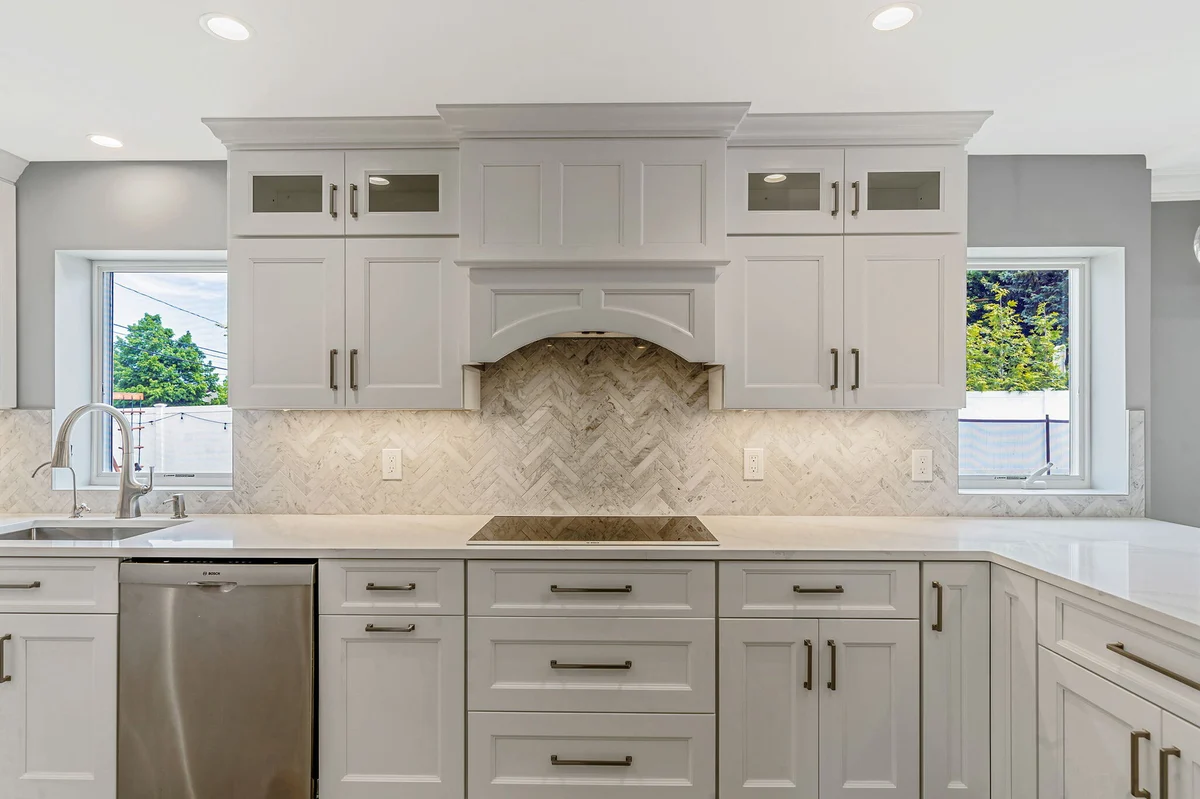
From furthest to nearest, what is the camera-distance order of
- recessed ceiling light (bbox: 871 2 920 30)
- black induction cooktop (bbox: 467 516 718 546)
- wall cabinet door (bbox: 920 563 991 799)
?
black induction cooktop (bbox: 467 516 718 546) < wall cabinet door (bbox: 920 563 991 799) < recessed ceiling light (bbox: 871 2 920 30)

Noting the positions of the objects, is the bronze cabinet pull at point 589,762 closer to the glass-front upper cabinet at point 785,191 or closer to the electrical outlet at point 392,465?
the electrical outlet at point 392,465

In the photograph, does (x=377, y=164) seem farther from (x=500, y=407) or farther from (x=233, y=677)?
(x=233, y=677)

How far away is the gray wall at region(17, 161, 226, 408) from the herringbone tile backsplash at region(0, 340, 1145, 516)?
288 mm

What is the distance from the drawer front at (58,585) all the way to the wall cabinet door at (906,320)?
8.54 feet

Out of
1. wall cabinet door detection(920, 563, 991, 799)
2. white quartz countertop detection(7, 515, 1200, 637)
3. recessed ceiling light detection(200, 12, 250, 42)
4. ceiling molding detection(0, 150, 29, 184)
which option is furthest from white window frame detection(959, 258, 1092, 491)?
ceiling molding detection(0, 150, 29, 184)

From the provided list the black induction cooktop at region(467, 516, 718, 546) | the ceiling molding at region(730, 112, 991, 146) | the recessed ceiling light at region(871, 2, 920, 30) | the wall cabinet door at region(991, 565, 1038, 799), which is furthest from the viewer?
the ceiling molding at region(730, 112, 991, 146)

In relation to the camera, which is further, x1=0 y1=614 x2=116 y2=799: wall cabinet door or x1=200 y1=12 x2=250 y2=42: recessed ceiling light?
x1=0 y1=614 x2=116 y2=799: wall cabinet door

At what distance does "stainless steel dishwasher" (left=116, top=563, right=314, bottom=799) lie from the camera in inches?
76.4

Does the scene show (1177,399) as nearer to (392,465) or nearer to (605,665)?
(605,665)

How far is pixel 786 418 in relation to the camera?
102 inches

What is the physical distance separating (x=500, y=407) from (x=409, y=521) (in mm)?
584

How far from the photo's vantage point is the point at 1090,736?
5.07 feet

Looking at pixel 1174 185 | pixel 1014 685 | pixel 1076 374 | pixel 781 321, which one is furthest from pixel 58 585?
pixel 1174 185

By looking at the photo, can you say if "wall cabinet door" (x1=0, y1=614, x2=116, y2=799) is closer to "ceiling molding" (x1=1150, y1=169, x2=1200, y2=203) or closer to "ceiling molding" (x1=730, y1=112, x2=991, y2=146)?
"ceiling molding" (x1=730, y1=112, x2=991, y2=146)
